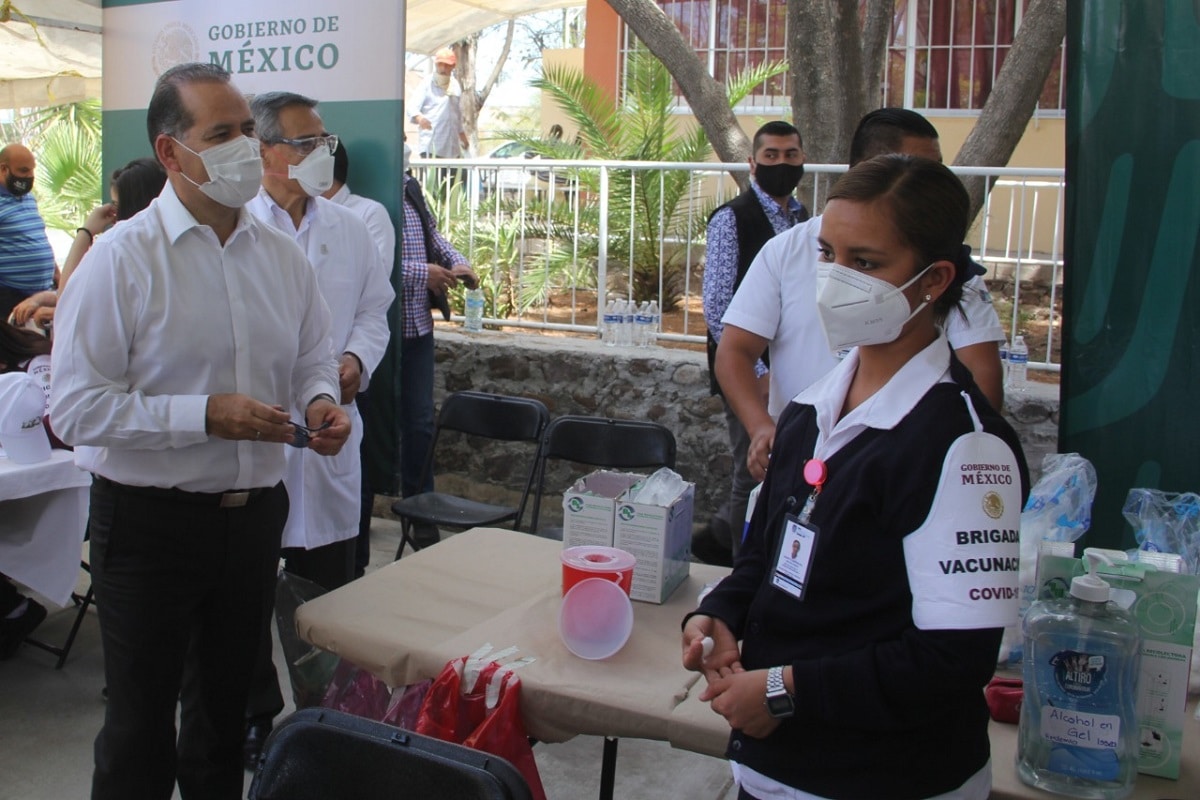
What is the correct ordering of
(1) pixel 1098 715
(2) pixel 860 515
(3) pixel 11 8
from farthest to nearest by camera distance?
(3) pixel 11 8, (1) pixel 1098 715, (2) pixel 860 515

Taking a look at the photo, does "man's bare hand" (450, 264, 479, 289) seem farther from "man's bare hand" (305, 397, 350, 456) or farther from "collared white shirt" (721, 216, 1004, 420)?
"man's bare hand" (305, 397, 350, 456)

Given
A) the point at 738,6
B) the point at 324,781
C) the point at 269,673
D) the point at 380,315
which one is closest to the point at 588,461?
the point at 380,315

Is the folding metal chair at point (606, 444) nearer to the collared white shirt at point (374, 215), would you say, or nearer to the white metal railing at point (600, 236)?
the collared white shirt at point (374, 215)

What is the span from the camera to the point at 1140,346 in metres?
2.65

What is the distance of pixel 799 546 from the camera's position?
1400 mm

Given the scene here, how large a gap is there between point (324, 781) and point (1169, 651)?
1.30 metres

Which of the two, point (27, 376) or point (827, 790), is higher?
point (27, 376)

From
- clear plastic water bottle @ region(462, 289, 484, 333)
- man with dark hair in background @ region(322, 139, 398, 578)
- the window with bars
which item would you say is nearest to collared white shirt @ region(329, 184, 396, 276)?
man with dark hair in background @ region(322, 139, 398, 578)

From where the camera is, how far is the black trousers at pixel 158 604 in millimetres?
2168

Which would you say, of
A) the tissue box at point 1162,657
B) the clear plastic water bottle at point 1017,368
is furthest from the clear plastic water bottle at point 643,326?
the tissue box at point 1162,657

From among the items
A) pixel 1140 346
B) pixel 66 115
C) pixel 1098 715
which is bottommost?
pixel 1098 715

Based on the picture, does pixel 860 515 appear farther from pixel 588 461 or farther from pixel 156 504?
pixel 588 461

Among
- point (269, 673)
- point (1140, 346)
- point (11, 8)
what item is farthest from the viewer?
point (11, 8)

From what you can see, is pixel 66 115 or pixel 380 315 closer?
pixel 380 315
